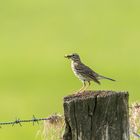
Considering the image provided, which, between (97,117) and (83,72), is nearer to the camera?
(97,117)

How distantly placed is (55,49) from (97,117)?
21.4 metres

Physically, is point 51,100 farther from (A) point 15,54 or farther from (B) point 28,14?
(B) point 28,14

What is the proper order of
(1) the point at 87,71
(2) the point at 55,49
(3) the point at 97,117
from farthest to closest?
(2) the point at 55,49
(1) the point at 87,71
(3) the point at 97,117

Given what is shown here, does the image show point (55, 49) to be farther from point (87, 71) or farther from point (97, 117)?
point (97, 117)

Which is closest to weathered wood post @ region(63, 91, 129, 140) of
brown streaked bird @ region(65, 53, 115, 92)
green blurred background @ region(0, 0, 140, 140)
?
brown streaked bird @ region(65, 53, 115, 92)

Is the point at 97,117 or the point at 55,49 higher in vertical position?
the point at 55,49

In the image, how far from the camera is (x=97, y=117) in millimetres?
7852

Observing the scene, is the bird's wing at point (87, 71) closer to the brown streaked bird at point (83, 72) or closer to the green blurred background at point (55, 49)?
the brown streaked bird at point (83, 72)

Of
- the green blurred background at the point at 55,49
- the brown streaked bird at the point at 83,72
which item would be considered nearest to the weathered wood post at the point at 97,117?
the brown streaked bird at the point at 83,72

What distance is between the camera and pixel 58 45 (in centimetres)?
2989

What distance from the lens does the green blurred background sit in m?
21.3

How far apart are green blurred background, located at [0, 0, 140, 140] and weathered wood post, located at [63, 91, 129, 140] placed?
8.23m

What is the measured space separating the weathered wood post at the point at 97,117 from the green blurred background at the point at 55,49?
8.23m

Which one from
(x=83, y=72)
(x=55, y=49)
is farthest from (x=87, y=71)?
(x=55, y=49)
